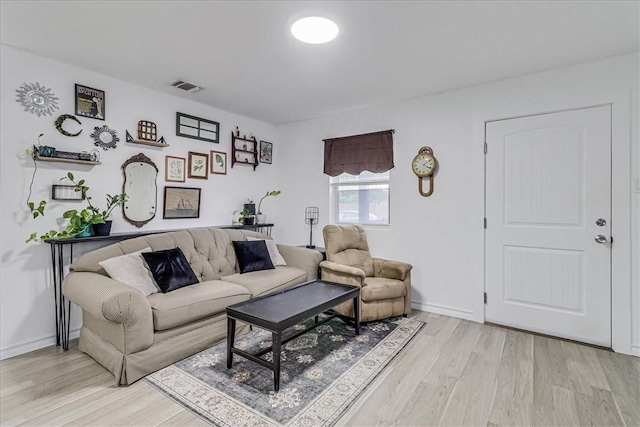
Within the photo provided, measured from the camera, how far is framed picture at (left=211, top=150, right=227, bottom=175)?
4.00 m

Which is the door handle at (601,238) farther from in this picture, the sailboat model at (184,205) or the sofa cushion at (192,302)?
the sailboat model at (184,205)

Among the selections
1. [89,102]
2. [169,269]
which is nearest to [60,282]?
[169,269]

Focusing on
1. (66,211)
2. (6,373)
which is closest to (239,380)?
(6,373)

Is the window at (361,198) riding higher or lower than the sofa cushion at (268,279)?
higher

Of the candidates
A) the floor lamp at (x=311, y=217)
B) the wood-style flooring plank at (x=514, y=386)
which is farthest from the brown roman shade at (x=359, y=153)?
the wood-style flooring plank at (x=514, y=386)

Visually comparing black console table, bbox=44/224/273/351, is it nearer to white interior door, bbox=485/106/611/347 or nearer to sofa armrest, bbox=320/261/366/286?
sofa armrest, bbox=320/261/366/286

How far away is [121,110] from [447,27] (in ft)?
10.0

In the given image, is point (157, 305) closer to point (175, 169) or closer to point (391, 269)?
point (175, 169)

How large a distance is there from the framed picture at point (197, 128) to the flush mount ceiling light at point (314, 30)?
198 cm

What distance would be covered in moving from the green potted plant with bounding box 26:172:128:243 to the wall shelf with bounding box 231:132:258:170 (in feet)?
5.75

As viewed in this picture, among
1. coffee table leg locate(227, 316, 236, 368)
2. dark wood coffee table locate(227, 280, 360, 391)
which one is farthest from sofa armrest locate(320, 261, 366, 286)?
coffee table leg locate(227, 316, 236, 368)

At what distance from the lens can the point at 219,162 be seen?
160 inches

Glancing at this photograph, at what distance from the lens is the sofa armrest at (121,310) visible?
2.00 m

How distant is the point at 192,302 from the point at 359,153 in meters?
2.66
